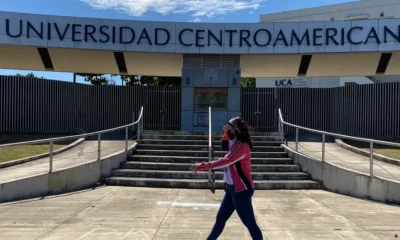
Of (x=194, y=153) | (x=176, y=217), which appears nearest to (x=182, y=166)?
(x=194, y=153)

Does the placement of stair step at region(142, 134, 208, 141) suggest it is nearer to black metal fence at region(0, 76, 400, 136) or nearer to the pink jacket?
black metal fence at region(0, 76, 400, 136)

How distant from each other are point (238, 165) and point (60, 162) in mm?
6378

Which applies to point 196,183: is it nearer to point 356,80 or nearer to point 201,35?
point 201,35

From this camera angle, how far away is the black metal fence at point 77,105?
51.3 feet

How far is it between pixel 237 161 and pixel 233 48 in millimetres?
12054

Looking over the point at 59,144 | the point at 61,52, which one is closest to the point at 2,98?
the point at 61,52

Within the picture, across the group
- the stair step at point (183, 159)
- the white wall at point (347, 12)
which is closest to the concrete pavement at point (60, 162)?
the stair step at point (183, 159)

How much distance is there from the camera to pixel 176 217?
6500mm

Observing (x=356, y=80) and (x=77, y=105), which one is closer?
(x=77, y=105)

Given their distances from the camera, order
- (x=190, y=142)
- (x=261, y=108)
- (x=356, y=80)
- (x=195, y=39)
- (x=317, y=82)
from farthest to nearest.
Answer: (x=317, y=82) < (x=356, y=80) < (x=261, y=108) < (x=195, y=39) < (x=190, y=142)

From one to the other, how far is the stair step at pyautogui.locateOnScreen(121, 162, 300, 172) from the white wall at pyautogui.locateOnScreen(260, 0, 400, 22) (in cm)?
3564

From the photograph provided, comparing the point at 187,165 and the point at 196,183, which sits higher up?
the point at 187,165

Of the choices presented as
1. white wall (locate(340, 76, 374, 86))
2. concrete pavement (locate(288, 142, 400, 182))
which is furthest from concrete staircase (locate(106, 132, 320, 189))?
white wall (locate(340, 76, 374, 86))

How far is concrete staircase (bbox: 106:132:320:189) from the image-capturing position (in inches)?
383
